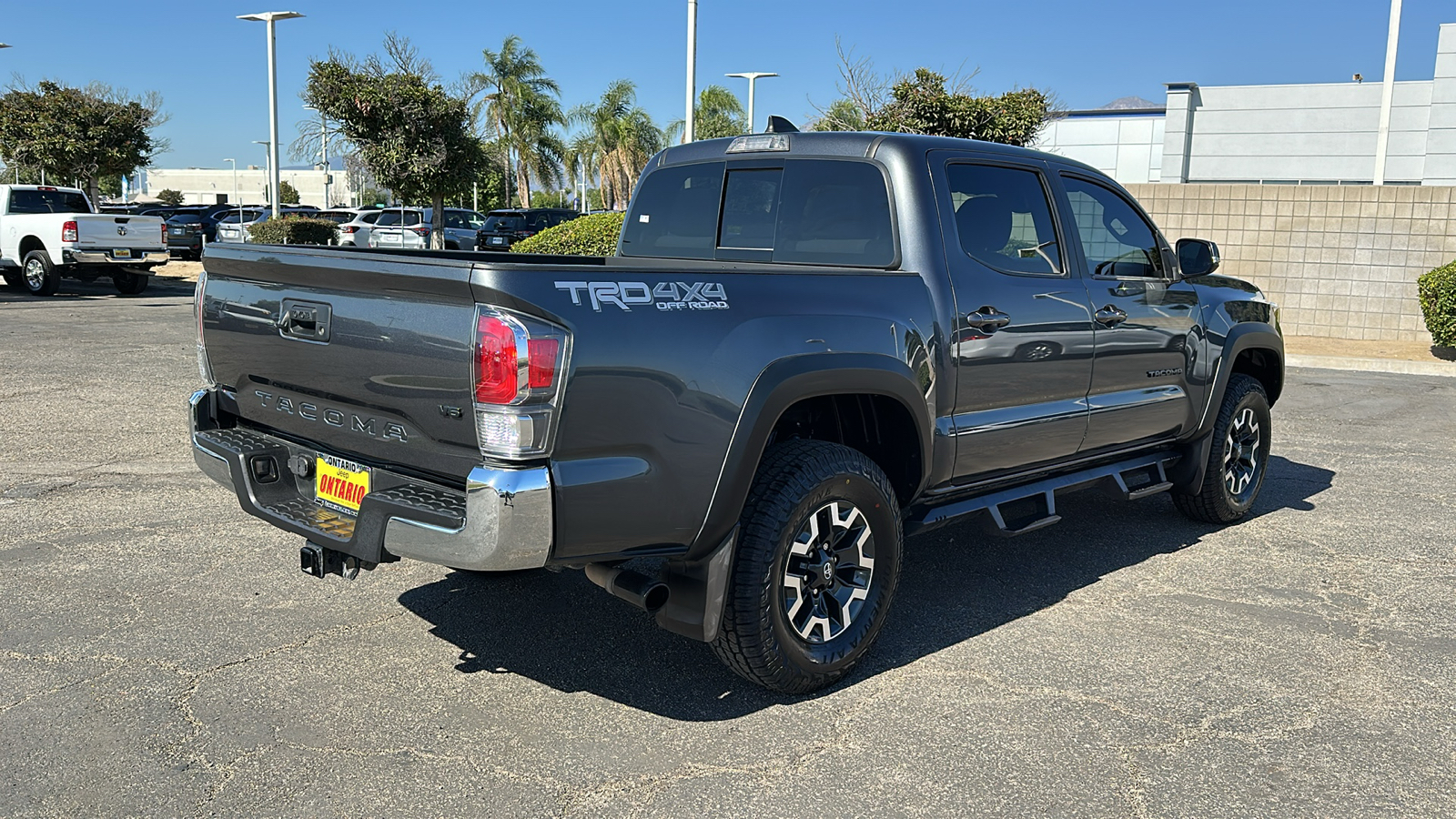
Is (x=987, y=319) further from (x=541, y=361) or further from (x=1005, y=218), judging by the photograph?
(x=541, y=361)

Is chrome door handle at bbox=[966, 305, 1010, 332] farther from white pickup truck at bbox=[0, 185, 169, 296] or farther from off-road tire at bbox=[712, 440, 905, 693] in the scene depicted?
white pickup truck at bbox=[0, 185, 169, 296]

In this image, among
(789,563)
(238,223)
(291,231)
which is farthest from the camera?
Answer: (238,223)

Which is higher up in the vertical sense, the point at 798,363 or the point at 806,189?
the point at 806,189

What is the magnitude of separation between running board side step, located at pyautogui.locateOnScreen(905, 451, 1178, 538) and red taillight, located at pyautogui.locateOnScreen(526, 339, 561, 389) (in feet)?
6.06

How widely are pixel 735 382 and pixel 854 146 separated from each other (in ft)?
4.95

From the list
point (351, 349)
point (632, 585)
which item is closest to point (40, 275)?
point (351, 349)

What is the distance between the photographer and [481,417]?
3.23m

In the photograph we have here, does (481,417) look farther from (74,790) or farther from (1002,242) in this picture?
(1002,242)

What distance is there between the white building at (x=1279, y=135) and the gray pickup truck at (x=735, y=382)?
32.2 metres

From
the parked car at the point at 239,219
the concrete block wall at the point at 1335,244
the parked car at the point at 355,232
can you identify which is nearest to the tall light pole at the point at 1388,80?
the concrete block wall at the point at 1335,244

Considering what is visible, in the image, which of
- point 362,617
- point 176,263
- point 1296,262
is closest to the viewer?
point 362,617

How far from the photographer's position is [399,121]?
2694 centimetres

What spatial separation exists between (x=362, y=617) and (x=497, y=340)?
1.98 m

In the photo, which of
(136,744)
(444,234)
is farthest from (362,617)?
(444,234)
